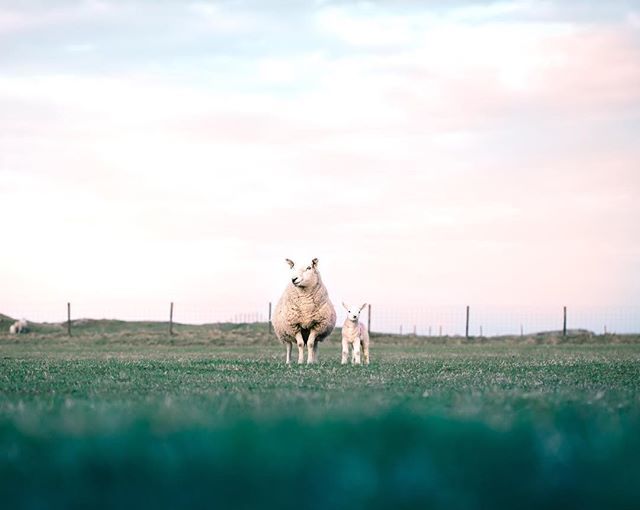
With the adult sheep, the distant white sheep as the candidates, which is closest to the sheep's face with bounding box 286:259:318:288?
the adult sheep

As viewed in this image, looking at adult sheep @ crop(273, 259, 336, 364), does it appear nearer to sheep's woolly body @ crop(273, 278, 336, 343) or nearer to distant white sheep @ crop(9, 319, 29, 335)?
sheep's woolly body @ crop(273, 278, 336, 343)

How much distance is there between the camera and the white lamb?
17.0m

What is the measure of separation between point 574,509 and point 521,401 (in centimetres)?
240

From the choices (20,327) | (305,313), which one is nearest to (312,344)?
(305,313)

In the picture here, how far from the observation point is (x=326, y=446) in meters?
3.37

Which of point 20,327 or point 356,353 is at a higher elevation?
point 356,353

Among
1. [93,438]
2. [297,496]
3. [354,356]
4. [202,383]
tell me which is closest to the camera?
[297,496]

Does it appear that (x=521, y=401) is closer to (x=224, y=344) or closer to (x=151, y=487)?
(x=151, y=487)

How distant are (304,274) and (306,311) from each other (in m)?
0.81

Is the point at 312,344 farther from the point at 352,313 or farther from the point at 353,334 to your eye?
the point at 353,334

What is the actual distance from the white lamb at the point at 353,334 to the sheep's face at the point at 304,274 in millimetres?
978

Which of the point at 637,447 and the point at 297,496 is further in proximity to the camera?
the point at 637,447

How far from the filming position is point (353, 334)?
17203 mm

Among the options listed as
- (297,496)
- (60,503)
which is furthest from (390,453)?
(60,503)
